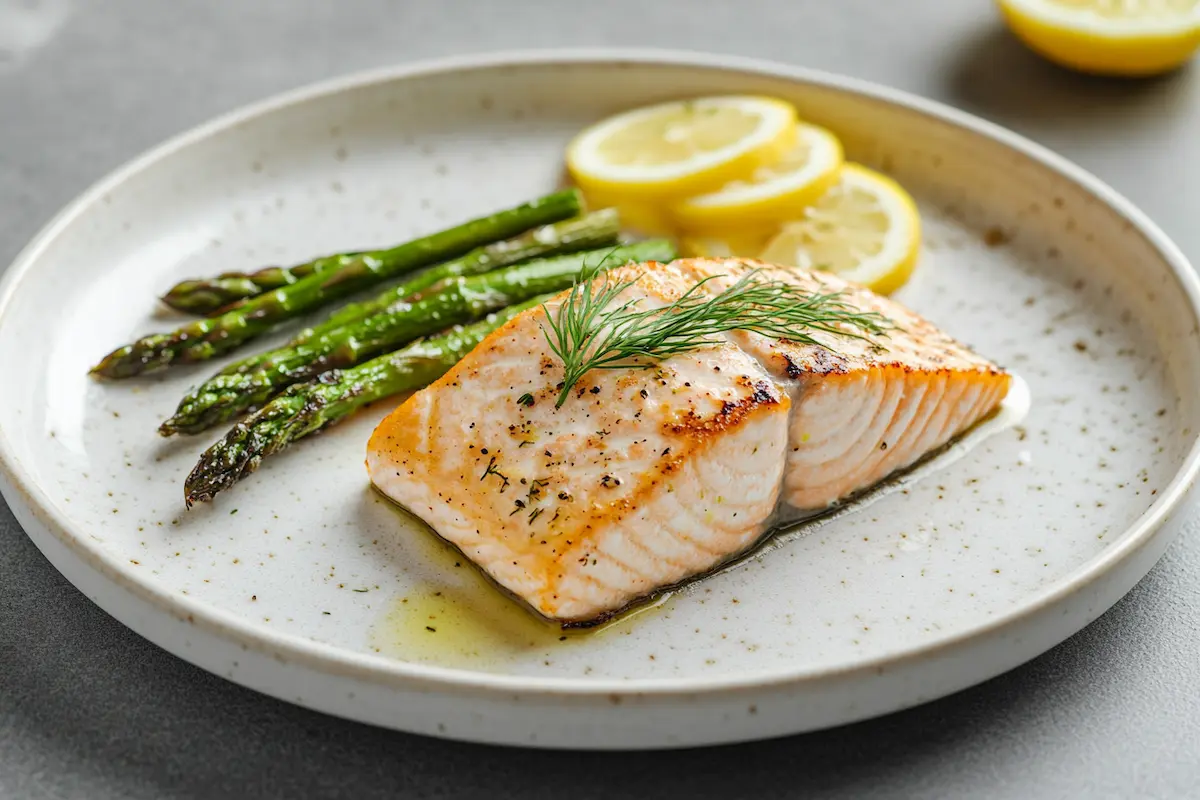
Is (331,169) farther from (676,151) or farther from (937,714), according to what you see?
(937,714)

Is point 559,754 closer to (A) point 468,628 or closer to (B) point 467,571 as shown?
(A) point 468,628

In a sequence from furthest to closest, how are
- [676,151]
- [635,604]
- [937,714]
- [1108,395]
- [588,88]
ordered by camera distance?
[588,88] < [676,151] < [1108,395] < [635,604] < [937,714]

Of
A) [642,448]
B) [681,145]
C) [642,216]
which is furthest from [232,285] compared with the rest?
[642,448]

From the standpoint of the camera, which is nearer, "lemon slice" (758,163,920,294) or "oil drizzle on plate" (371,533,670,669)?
"oil drizzle on plate" (371,533,670,669)

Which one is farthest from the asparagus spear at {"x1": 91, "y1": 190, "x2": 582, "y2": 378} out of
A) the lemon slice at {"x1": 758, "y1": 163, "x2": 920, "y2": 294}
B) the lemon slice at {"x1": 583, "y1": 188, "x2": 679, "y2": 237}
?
the lemon slice at {"x1": 758, "y1": 163, "x2": 920, "y2": 294}

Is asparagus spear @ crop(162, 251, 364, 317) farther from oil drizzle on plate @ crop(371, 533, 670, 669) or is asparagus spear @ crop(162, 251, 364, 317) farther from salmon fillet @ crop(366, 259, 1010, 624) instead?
oil drizzle on plate @ crop(371, 533, 670, 669)

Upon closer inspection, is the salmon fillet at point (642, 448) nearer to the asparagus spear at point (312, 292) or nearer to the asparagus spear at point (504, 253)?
the asparagus spear at point (504, 253)

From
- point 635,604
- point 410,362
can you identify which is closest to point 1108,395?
point 635,604
